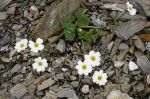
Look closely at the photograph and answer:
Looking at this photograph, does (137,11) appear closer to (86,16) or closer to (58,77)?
(86,16)

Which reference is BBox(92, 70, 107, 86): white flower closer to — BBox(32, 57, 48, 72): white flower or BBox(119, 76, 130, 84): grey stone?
BBox(119, 76, 130, 84): grey stone

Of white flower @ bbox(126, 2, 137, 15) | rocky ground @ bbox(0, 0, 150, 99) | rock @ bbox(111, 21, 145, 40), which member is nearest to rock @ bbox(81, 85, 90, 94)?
rocky ground @ bbox(0, 0, 150, 99)

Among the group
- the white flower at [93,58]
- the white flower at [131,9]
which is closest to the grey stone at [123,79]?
the white flower at [93,58]

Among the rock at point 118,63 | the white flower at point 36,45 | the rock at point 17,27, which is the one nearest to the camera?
the rock at point 118,63

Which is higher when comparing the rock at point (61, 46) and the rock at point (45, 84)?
the rock at point (61, 46)

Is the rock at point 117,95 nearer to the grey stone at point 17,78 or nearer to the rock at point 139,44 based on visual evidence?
the rock at point 139,44

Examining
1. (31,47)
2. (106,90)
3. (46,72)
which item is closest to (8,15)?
(31,47)
